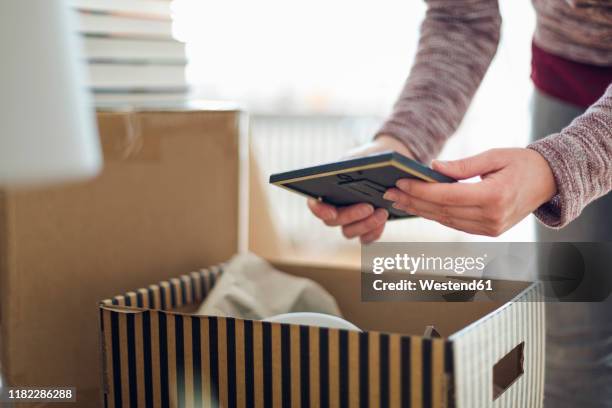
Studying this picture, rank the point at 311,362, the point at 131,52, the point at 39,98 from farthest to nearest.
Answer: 1. the point at 131,52
2. the point at 311,362
3. the point at 39,98

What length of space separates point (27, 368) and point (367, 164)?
0.45 meters

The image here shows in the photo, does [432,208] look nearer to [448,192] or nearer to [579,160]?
[448,192]

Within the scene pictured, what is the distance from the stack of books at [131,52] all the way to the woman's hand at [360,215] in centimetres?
31

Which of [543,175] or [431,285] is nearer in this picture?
[543,175]

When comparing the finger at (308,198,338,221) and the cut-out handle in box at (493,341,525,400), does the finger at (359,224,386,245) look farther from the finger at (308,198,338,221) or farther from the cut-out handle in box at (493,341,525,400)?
the cut-out handle in box at (493,341,525,400)

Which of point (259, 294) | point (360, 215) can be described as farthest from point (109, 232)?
point (360, 215)

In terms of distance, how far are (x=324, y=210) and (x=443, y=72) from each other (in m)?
0.26

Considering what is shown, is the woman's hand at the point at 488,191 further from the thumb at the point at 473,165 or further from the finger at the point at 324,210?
the finger at the point at 324,210

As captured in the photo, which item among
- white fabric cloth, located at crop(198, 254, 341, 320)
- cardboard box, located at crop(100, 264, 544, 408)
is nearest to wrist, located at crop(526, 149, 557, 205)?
cardboard box, located at crop(100, 264, 544, 408)

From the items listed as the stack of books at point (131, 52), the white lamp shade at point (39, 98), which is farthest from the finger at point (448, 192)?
the stack of books at point (131, 52)

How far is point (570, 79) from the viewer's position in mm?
858

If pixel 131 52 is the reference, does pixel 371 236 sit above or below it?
below

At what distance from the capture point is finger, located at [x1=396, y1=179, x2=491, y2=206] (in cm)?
63

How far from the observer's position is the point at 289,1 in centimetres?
273
